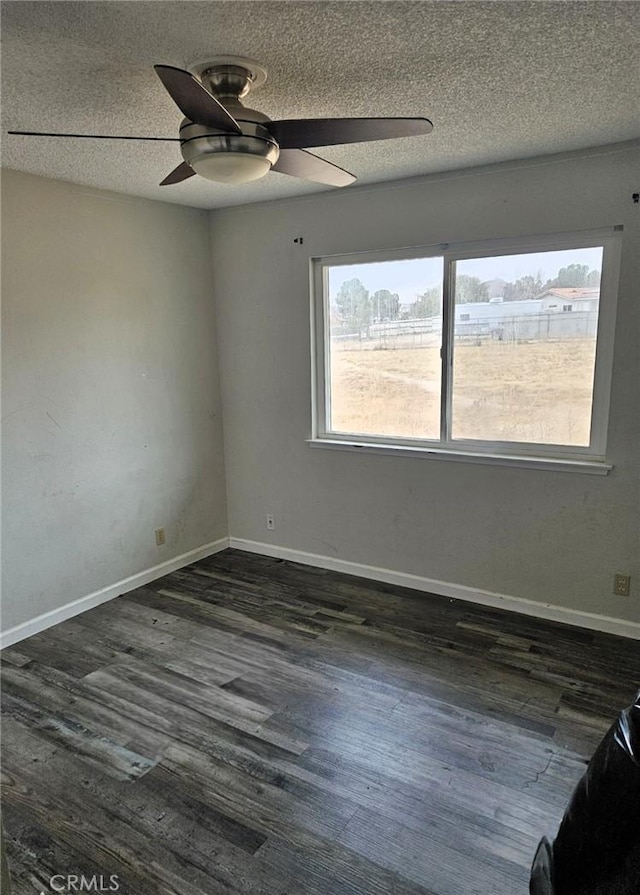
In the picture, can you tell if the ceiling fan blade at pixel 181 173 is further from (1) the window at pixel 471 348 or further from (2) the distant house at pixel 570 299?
(2) the distant house at pixel 570 299

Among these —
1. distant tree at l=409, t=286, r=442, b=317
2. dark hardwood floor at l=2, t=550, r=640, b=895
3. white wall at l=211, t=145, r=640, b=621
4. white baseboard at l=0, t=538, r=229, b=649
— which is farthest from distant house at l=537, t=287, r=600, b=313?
white baseboard at l=0, t=538, r=229, b=649

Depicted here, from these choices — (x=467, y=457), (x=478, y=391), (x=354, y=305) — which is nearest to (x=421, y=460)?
(x=467, y=457)

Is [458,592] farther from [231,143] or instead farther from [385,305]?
[231,143]

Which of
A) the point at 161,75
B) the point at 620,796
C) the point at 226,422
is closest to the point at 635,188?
the point at 161,75

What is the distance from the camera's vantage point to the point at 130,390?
11.7 ft

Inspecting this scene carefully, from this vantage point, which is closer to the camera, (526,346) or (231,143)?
(231,143)

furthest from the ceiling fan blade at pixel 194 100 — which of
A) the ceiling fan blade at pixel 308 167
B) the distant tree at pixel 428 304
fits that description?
the distant tree at pixel 428 304

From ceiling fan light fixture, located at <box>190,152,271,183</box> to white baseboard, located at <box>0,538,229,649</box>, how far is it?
2620 mm

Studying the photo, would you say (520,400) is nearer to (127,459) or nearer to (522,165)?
(522,165)

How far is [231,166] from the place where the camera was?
1.74m

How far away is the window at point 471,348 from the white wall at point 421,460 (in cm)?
10

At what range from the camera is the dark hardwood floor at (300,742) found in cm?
172

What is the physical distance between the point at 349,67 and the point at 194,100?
65 cm

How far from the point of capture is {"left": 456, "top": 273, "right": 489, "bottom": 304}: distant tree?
3.17m
